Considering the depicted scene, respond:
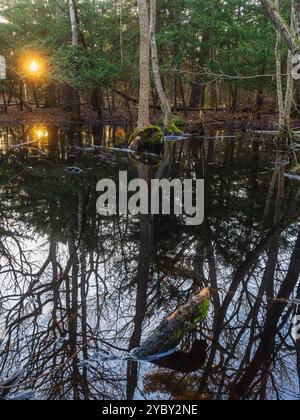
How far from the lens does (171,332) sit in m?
3.53

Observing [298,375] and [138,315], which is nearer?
[298,375]

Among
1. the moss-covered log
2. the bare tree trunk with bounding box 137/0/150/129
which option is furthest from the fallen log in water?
the bare tree trunk with bounding box 137/0/150/129

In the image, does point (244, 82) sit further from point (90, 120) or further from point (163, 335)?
point (163, 335)

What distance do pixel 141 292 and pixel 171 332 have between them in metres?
1.10

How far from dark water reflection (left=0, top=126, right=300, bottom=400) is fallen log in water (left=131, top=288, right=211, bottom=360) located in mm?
101

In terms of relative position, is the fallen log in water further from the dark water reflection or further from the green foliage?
the green foliage

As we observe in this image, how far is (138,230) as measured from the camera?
6.53m

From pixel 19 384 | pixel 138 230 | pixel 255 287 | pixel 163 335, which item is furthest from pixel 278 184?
pixel 19 384

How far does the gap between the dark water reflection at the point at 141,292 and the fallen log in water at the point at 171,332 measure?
0.10m

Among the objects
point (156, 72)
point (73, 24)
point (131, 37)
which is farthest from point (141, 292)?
point (131, 37)

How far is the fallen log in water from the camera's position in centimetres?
346

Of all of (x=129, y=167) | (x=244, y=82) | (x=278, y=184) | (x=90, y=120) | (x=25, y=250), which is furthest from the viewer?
(x=90, y=120)

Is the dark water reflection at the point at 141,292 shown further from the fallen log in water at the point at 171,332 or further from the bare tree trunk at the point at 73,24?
the bare tree trunk at the point at 73,24

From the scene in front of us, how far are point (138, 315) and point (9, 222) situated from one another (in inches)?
147
